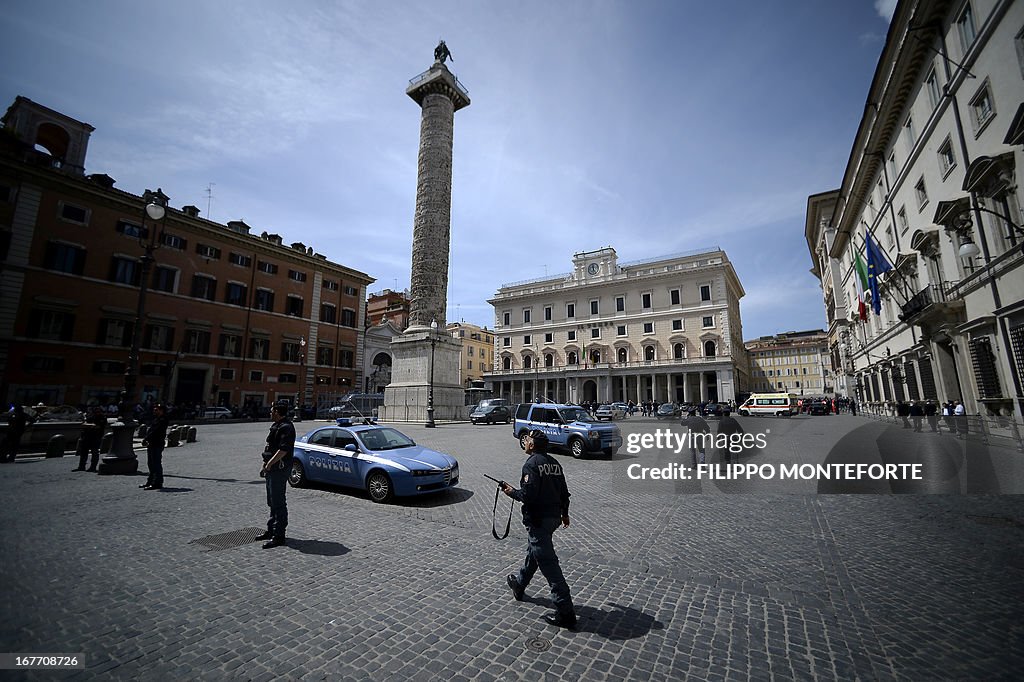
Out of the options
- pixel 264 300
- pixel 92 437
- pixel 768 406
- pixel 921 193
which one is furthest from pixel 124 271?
pixel 768 406

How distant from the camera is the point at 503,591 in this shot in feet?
13.3

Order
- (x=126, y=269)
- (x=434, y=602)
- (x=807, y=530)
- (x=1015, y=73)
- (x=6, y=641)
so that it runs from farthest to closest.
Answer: (x=126, y=269)
(x=1015, y=73)
(x=807, y=530)
(x=434, y=602)
(x=6, y=641)

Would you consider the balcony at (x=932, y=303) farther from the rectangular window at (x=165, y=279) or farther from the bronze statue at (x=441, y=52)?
the rectangular window at (x=165, y=279)

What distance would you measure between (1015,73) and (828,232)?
33.5 metres

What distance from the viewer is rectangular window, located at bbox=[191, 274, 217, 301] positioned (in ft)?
105

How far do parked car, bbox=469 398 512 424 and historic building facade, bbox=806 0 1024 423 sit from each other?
70.8ft

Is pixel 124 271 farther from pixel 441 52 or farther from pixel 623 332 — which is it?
pixel 623 332

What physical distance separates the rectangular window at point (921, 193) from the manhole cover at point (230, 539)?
26113mm

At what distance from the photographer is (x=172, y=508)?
677 centimetres

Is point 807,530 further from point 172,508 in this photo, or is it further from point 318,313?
point 318,313

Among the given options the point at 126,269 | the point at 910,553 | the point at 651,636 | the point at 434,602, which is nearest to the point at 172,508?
the point at 434,602

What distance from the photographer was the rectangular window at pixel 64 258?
26094 millimetres

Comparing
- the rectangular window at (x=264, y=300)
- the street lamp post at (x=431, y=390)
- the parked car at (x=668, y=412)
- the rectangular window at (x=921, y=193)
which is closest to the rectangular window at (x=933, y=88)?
the rectangular window at (x=921, y=193)

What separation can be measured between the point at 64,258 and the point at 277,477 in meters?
33.9
